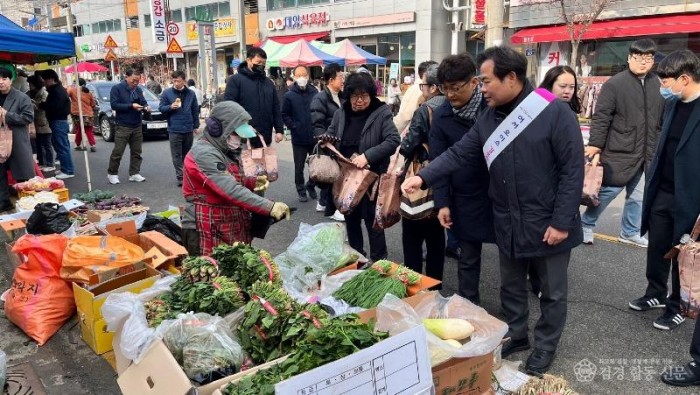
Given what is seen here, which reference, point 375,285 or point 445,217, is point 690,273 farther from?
point 375,285

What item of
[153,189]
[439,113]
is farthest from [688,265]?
[153,189]

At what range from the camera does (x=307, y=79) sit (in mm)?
7277

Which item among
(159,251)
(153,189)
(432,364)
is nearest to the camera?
(432,364)

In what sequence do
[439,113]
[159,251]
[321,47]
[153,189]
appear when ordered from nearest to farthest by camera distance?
[439,113], [159,251], [153,189], [321,47]

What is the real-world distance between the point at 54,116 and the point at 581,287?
843 centimetres

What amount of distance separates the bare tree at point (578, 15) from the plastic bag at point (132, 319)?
55.9 feet

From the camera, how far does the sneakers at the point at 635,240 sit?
5.30 m

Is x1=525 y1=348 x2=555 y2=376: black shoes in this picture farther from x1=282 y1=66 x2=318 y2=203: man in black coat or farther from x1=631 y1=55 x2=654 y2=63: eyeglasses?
x1=282 y1=66 x2=318 y2=203: man in black coat

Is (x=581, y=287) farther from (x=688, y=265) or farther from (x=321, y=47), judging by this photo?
(x=321, y=47)

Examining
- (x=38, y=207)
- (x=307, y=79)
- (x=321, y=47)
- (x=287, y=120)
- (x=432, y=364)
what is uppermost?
(x=321, y=47)

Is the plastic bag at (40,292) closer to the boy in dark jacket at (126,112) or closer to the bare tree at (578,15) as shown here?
the boy in dark jacket at (126,112)

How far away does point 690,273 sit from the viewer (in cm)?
313

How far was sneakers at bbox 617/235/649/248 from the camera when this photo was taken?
17.4 ft

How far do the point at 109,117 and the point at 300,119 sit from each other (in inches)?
342
